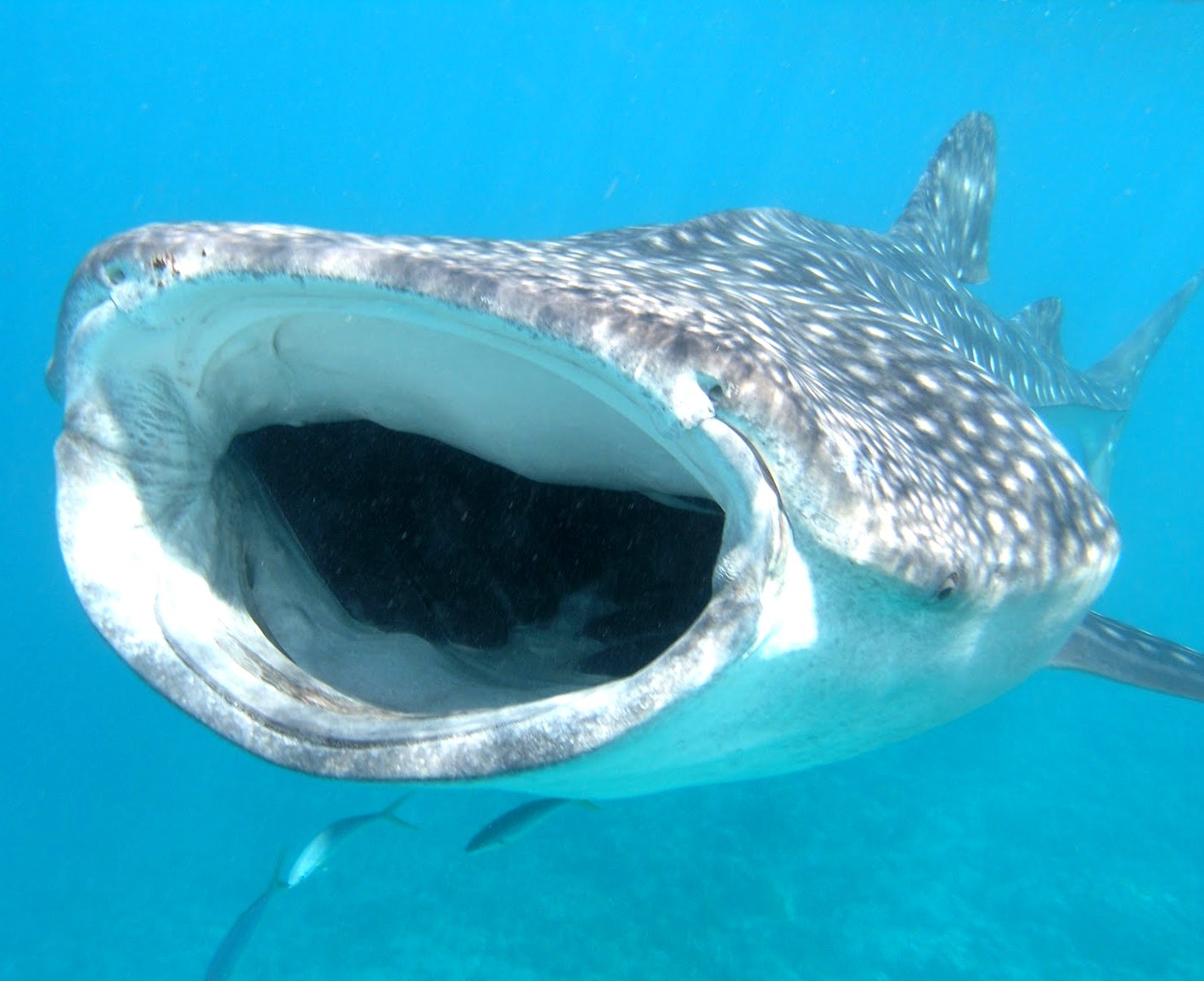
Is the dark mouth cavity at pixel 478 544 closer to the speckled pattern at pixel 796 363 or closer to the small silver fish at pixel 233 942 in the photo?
the speckled pattern at pixel 796 363

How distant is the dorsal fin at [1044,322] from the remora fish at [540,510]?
6331mm

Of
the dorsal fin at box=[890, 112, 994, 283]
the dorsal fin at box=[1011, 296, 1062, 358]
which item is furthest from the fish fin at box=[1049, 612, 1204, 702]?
the dorsal fin at box=[1011, 296, 1062, 358]

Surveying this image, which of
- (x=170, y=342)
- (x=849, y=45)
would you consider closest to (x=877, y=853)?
(x=170, y=342)

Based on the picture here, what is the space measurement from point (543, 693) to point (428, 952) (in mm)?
9156

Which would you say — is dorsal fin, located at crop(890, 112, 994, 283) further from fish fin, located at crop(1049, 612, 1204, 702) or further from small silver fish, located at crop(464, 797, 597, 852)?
small silver fish, located at crop(464, 797, 597, 852)

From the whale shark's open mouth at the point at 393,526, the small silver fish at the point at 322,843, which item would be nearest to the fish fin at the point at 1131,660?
the whale shark's open mouth at the point at 393,526

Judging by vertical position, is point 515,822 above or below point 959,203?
below

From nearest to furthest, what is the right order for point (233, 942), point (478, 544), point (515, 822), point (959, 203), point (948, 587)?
point (948, 587), point (478, 544), point (515, 822), point (233, 942), point (959, 203)

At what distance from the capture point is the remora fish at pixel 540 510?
1351mm

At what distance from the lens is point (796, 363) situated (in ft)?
5.89

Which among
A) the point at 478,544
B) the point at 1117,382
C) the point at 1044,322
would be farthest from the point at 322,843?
the point at 1117,382

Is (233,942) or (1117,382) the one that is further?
(1117,382)

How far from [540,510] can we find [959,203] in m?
6.33

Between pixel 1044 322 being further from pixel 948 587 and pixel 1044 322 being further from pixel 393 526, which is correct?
pixel 948 587
